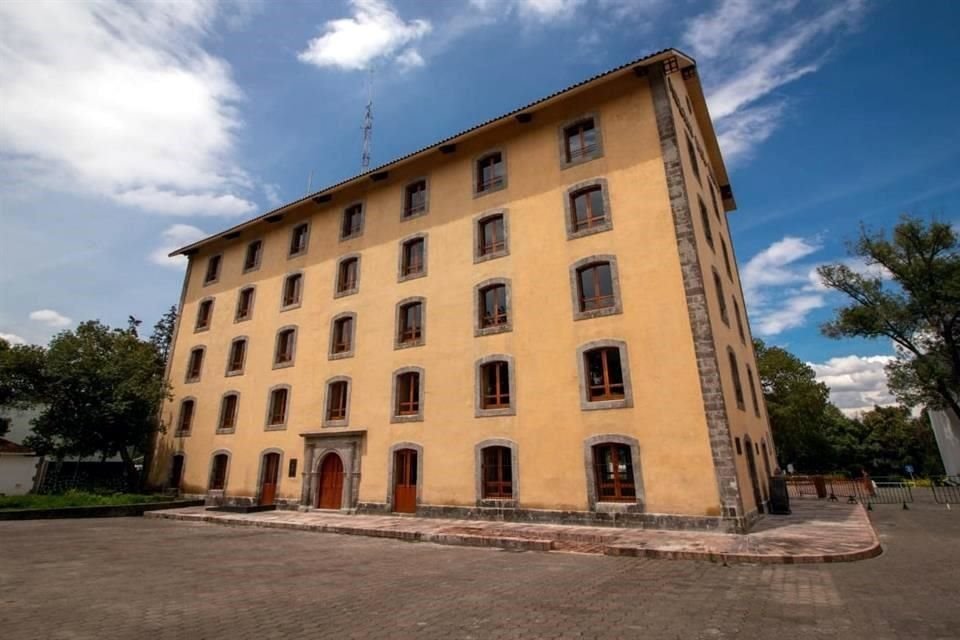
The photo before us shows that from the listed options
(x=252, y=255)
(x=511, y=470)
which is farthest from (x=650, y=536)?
(x=252, y=255)

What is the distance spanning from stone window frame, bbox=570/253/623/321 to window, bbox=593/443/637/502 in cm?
380

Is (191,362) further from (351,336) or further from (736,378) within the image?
(736,378)

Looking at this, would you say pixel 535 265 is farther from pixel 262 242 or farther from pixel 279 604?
pixel 262 242

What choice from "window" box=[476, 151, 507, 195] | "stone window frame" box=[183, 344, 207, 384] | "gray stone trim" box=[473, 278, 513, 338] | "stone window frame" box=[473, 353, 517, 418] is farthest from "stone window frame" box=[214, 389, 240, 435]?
"window" box=[476, 151, 507, 195]

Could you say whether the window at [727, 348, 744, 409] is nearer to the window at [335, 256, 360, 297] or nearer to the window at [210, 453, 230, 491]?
the window at [335, 256, 360, 297]

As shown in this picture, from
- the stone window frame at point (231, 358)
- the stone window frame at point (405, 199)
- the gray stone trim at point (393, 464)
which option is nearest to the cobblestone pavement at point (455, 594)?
the gray stone trim at point (393, 464)

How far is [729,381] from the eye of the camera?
13.9 metres

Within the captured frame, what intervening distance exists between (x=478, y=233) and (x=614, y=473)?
945cm

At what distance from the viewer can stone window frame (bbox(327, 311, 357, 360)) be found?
62.5 feet

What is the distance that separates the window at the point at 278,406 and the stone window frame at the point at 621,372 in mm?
12837

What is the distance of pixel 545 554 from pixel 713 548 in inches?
130

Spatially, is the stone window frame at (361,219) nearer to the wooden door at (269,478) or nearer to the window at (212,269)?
the window at (212,269)

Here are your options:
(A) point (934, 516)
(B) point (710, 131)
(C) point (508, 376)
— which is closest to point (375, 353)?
(C) point (508, 376)

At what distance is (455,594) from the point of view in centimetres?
653
